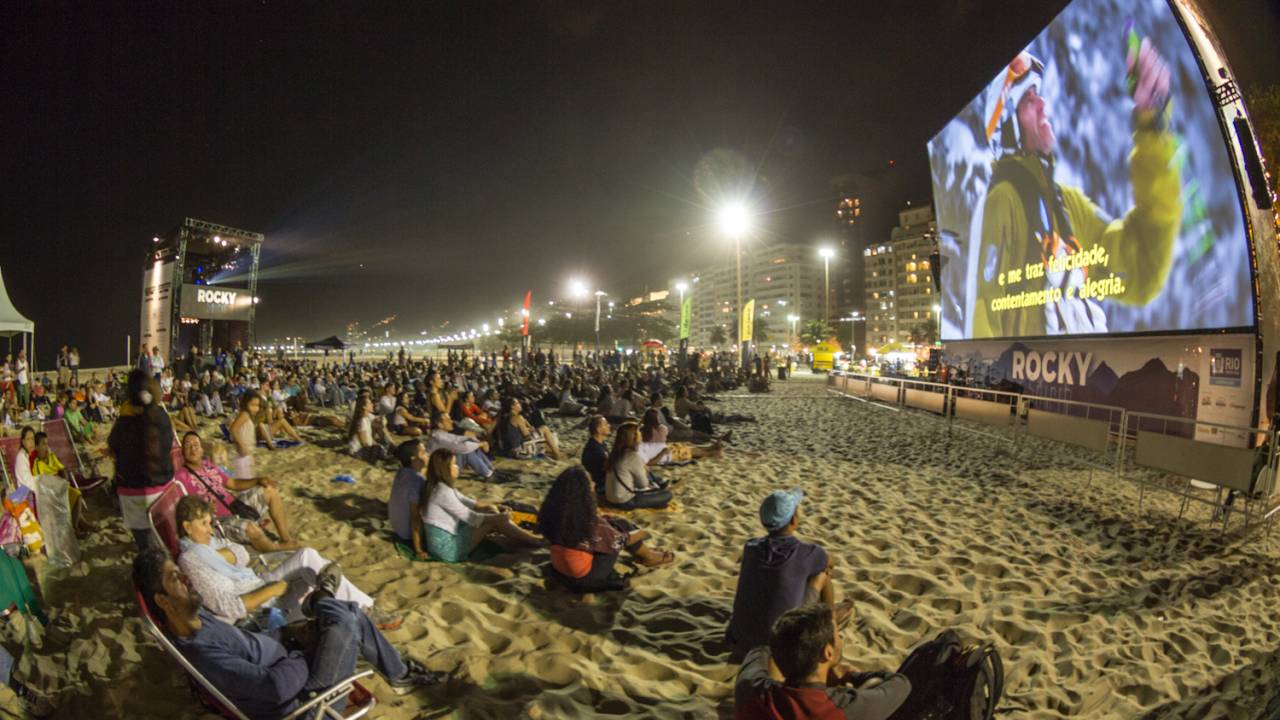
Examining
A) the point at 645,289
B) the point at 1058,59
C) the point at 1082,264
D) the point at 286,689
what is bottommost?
the point at 286,689

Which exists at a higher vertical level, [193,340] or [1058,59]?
[1058,59]

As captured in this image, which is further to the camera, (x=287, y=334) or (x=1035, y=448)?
(x=287, y=334)

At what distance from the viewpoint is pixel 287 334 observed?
105 metres

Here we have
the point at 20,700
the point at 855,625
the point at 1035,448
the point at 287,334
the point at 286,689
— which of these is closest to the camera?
the point at 286,689

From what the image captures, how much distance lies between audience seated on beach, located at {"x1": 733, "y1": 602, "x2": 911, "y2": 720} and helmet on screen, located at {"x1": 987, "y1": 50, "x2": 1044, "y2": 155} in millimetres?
15974

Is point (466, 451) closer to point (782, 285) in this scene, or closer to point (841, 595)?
point (841, 595)

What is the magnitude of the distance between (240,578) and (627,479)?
3705mm

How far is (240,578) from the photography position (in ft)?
10.6

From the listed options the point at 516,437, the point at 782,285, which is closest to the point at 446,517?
the point at 516,437

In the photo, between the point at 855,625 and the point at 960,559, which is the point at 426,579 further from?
the point at 960,559

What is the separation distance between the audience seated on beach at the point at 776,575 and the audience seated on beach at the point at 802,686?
2.79 ft

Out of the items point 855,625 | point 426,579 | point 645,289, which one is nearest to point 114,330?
point 426,579

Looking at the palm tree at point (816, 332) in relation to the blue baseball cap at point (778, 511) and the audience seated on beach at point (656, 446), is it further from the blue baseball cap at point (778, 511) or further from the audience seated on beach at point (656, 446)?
the blue baseball cap at point (778, 511)

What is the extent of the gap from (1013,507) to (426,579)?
682 cm
